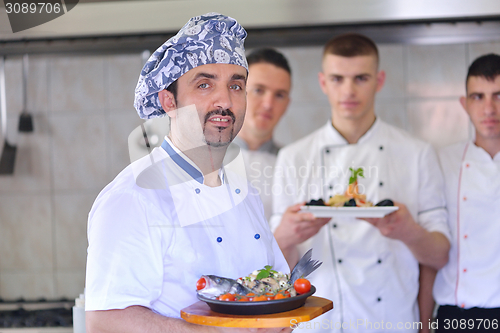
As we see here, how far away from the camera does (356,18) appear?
1.76 meters

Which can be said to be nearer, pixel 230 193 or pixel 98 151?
pixel 230 193

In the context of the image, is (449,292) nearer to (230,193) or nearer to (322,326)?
(322,326)

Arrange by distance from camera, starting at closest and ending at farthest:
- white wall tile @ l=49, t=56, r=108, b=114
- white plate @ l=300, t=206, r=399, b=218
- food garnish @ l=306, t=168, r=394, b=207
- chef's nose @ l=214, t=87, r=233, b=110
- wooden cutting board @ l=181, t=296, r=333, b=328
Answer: wooden cutting board @ l=181, t=296, r=333, b=328, chef's nose @ l=214, t=87, r=233, b=110, white plate @ l=300, t=206, r=399, b=218, food garnish @ l=306, t=168, r=394, b=207, white wall tile @ l=49, t=56, r=108, b=114

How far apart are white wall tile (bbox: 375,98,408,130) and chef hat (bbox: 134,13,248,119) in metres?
1.56

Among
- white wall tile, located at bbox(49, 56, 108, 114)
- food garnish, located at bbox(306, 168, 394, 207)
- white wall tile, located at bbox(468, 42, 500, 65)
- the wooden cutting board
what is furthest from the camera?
white wall tile, located at bbox(49, 56, 108, 114)

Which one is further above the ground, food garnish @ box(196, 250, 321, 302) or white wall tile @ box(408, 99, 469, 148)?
white wall tile @ box(408, 99, 469, 148)

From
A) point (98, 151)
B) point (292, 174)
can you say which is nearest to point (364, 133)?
point (292, 174)

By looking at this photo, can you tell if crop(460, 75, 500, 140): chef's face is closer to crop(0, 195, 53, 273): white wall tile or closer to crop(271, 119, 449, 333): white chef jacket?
crop(271, 119, 449, 333): white chef jacket

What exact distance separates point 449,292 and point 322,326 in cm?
→ 45

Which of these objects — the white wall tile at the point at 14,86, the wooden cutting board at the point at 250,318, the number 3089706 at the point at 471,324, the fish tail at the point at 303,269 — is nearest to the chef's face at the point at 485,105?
the number 3089706 at the point at 471,324

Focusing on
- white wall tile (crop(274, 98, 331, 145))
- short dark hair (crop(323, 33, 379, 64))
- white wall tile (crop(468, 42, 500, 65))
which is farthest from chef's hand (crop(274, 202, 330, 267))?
white wall tile (crop(468, 42, 500, 65))

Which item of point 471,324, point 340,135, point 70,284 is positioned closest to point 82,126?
point 70,284

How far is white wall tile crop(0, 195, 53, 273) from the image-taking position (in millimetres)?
2311
